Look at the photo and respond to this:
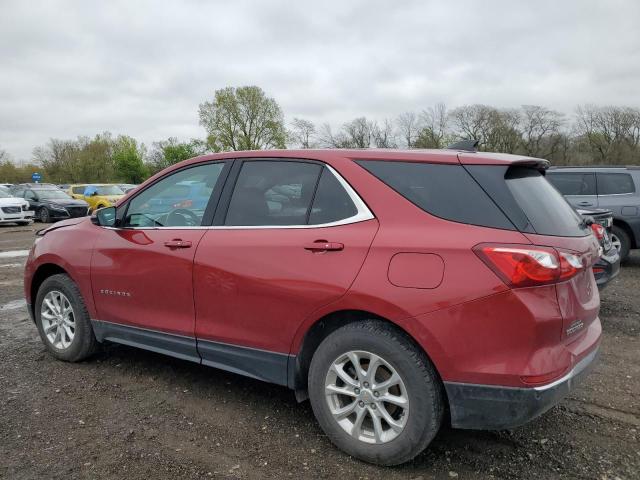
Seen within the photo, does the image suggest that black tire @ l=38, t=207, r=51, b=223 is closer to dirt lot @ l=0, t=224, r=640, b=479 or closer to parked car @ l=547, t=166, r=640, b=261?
dirt lot @ l=0, t=224, r=640, b=479

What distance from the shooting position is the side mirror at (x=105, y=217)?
13.2 ft

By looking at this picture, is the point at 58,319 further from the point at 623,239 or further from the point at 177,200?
the point at 623,239

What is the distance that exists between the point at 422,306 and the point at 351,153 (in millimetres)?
1042

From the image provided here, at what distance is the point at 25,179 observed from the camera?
216 feet

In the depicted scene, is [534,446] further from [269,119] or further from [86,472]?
[269,119]

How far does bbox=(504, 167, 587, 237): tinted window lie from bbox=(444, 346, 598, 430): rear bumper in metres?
0.71

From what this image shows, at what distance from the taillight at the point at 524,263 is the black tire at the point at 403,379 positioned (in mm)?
582

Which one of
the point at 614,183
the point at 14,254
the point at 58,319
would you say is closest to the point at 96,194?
the point at 14,254

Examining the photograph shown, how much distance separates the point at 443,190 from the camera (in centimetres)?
268

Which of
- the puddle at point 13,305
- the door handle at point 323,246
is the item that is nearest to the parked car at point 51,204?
the puddle at point 13,305

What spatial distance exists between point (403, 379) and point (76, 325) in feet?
9.61

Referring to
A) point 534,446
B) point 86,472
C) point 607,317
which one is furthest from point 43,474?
point 607,317

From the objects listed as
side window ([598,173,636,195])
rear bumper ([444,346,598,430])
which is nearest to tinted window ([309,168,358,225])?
rear bumper ([444,346,598,430])

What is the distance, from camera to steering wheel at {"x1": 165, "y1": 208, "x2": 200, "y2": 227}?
3.52 meters
